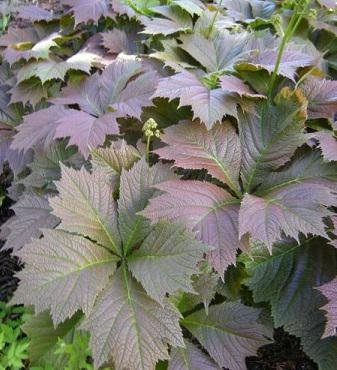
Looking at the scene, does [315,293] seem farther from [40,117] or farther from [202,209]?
[40,117]

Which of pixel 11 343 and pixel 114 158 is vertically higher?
pixel 114 158

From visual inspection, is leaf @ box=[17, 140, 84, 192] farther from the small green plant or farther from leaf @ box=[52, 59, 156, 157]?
the small green plant

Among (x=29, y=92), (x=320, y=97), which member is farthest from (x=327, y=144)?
(x=29, y=92)

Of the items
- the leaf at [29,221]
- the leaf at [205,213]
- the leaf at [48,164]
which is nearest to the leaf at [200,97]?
the leaf at [205,213]

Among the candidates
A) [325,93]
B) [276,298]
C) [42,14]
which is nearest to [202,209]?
[276,298]

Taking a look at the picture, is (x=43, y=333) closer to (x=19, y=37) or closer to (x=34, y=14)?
(x=19, y=37)

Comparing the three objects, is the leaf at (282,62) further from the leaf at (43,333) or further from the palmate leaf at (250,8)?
the leaf at (43,333)
